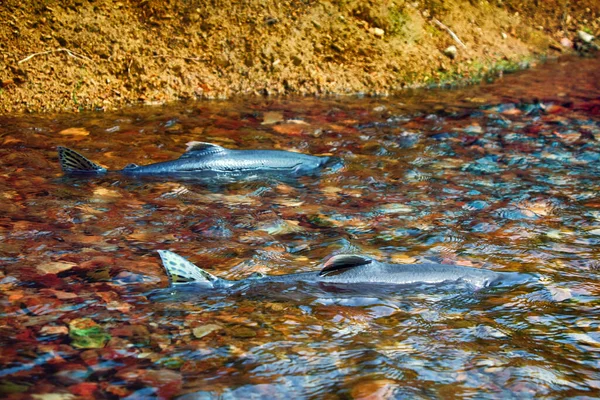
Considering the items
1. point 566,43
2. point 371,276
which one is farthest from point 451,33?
point 371,276

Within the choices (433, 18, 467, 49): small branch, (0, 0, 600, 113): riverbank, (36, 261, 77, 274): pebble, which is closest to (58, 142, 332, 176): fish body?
(36, 261, 77, 274): pebble

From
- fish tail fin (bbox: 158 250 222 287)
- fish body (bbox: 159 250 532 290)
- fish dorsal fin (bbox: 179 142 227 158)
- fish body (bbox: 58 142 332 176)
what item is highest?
fish dorsal fin (bbox: 179 142 227 158)

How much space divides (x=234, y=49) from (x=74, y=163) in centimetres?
340

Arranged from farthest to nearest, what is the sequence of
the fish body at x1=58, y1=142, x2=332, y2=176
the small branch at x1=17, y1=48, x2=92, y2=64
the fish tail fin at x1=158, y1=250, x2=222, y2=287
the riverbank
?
the riverbank < the small branch at x1=17, y1=48, x2=92, y2=64 < the fish body at x1=58, y1=142, x2=332, y2=176 < the fish tail fin at x1=158, y1=250, x2=222, y2=287

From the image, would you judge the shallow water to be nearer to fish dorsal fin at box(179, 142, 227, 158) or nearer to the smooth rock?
fish dorsal fin at box(179, 142, 227, 158)

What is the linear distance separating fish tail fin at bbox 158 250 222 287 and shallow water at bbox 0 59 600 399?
0.10m

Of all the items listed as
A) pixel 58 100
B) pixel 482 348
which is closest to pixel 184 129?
pixel 58 100

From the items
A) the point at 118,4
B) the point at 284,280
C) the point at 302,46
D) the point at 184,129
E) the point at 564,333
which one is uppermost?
the point at 118,4

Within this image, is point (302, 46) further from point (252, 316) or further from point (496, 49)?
point (252, 316)

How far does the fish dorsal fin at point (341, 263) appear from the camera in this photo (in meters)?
4.09

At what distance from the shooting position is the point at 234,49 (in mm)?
8859

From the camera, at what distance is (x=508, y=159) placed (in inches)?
275

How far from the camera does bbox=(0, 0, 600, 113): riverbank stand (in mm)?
7859

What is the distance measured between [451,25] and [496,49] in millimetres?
807
